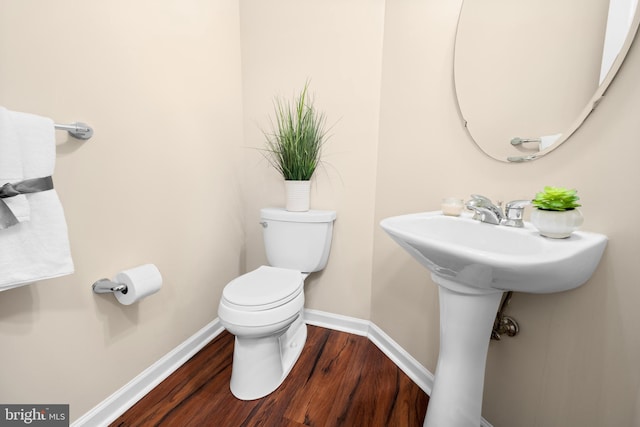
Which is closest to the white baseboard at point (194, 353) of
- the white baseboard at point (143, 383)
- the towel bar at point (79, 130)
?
the white baseboard at point (143, 383)

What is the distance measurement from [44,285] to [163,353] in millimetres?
615

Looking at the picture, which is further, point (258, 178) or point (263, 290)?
point (258, 178)

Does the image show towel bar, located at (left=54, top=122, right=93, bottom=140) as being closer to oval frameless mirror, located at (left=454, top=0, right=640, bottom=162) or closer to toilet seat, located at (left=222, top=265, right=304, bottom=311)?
toilet seat, located at (left=222, top=265, right=304, bottom=311)

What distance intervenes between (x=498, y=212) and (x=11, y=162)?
4.39ft

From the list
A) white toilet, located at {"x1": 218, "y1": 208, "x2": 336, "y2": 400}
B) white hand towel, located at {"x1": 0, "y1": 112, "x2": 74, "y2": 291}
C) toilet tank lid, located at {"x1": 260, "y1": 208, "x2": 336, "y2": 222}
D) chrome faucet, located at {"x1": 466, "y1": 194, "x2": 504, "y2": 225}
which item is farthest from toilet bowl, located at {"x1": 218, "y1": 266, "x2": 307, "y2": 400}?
chrome faucet, located at {"x1": 466, "y1": 194, "x2": 504, "y2": 225}

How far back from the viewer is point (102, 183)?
97 cm

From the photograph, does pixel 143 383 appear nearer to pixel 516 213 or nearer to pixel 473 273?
pixel 473 273

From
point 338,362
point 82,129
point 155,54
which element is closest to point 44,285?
point 82,129

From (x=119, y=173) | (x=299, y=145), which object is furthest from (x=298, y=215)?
(x=119, y=173)

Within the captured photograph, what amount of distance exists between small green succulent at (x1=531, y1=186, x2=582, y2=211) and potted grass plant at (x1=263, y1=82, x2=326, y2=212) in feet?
3.39

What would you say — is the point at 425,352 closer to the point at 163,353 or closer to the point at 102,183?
the point at 163,353

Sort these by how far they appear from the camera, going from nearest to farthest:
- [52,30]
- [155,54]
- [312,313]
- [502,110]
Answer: [52,30]
[502,110]
[155,54]
[312,313]

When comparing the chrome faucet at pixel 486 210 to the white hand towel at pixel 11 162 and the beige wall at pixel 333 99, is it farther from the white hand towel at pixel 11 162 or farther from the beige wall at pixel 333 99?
the white hand towel at pixel 11 162

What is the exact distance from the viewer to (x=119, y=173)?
103 cm
